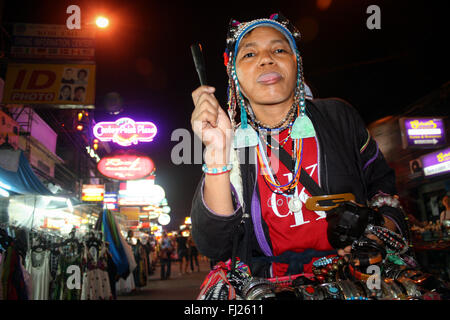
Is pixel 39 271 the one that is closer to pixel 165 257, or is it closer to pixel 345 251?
pixel 345 251

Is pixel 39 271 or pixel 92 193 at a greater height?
pixel 92 193

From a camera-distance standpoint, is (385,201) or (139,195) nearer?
(385,201)

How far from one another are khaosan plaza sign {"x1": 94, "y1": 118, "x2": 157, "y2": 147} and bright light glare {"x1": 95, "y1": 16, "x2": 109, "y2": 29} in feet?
20.2

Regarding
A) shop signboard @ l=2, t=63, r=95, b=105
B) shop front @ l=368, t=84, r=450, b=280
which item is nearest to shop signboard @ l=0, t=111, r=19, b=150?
shop signboard @ l=2, t=63, r=95, b=105

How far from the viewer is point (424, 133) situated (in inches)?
529

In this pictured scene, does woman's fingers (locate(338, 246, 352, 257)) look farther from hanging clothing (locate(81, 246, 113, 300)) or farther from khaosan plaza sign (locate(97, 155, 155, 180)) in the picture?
khaosan plaza sign (locate(97, 155, 155, 180))

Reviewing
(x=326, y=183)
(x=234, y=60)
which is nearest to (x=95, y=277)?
(x=234, y=60)

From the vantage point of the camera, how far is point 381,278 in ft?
3.97

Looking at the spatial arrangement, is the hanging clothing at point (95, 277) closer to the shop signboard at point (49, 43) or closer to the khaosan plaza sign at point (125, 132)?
the shop signboard at point (49, 43)

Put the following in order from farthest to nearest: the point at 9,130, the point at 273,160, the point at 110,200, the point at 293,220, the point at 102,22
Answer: the point at 110,200, the point at 9,130, the point at 102,22, the point at 273,160, the point at 293,220

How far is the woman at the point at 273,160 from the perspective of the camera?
158 centimetres

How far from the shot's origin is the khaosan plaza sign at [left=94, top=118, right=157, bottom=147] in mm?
13938

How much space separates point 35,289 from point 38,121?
1179 centimetres

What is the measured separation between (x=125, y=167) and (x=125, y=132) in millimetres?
1628
